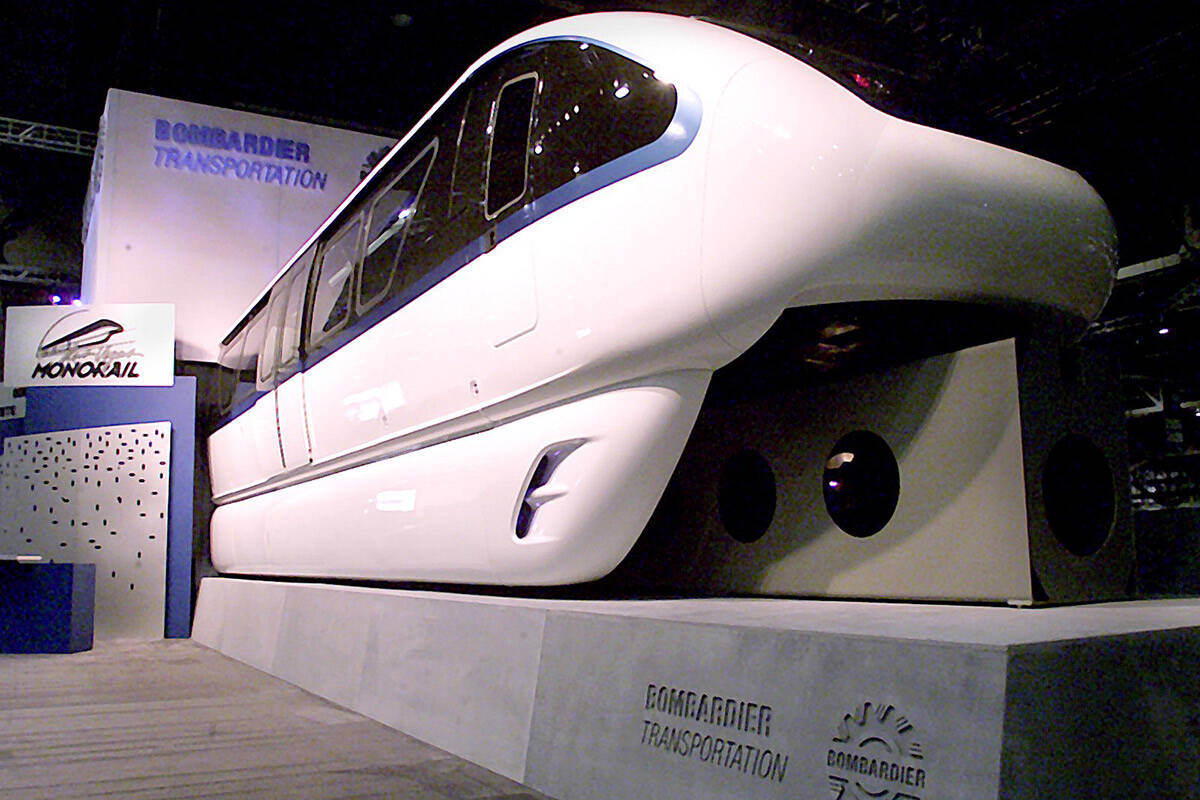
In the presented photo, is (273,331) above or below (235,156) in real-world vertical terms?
below

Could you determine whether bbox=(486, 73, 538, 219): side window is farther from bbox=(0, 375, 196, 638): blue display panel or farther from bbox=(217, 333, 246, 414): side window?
bbox=(0, 375, 196, 638): blue display panel

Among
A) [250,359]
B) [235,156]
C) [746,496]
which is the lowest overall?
[746,496]

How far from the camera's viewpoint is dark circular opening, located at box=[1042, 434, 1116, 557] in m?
2.02

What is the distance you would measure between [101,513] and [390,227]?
389cm

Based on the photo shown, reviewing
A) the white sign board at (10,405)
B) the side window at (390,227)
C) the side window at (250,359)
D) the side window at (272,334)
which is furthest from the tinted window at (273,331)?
the white sign board at (10,405)

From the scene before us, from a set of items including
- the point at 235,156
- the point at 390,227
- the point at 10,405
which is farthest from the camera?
the point at 235,156

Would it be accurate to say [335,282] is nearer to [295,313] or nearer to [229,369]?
[295,313]

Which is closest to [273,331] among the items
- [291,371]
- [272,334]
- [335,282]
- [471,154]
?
[272,334]

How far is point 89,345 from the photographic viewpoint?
6.26 m

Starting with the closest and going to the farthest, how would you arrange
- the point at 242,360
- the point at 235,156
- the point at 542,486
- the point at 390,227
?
the point at 542,486 → the point at 390,227 → the point at 242,360 → the point at 235,156

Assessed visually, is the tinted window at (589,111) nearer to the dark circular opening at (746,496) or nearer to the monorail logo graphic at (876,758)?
the dark circular opening at (746,496)

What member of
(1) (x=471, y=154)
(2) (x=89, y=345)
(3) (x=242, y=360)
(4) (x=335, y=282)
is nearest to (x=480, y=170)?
(1) (x=471, y=154)

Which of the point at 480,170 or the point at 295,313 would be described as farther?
the point at 295,313

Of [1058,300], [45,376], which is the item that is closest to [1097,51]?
[1058,300]
